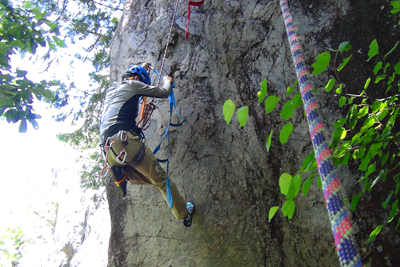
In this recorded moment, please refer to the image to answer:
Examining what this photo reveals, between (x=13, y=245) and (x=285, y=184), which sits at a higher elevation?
(x=285, y=184)

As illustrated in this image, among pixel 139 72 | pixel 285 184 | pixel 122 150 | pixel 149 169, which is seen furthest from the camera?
pixel 139 72

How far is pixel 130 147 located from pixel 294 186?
84.4 inches

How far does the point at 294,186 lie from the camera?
53.7 inches

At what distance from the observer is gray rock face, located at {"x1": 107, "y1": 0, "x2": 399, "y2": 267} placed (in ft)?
9.96

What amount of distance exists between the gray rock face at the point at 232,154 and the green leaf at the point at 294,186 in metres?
1.89

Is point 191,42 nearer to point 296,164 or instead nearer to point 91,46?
point 296,164

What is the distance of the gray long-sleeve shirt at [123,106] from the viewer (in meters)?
3.26

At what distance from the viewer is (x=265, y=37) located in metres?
4.13

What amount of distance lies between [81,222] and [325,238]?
39.7 feet

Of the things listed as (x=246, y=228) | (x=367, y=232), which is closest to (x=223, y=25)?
(x=246, y=228)

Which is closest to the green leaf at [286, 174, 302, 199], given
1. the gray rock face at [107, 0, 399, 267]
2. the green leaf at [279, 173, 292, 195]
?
the green leaf at [279, 173, 292, 195]

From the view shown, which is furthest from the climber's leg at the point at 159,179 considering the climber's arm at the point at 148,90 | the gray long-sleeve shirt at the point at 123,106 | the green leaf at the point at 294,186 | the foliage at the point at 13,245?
the foliage at the point at 13,245

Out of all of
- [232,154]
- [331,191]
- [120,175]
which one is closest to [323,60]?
[331,191]

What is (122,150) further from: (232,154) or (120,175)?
(232,154)
